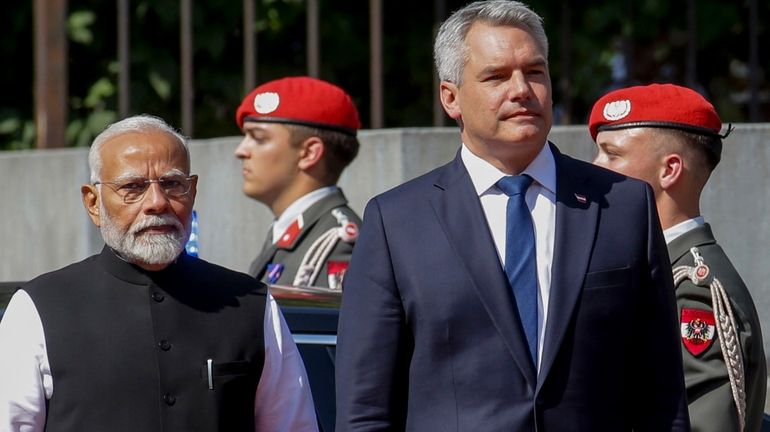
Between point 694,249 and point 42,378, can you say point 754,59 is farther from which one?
point 42,378

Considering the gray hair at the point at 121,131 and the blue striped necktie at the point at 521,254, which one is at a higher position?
the gray hair at the point at 121,131

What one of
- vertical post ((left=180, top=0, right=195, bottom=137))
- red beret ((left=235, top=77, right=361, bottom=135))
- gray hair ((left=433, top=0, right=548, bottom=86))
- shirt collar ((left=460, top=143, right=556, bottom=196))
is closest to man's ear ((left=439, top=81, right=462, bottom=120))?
gray hair ((left=433, top=0, right=548, bottom=86))

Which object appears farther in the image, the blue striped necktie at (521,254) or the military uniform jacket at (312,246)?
the military uniform jacket at (312,246)

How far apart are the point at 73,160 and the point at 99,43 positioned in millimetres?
810

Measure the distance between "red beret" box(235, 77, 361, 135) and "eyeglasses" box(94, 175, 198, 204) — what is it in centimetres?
244

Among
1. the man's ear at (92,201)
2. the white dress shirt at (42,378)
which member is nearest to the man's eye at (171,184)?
the man's ear at (92,201)

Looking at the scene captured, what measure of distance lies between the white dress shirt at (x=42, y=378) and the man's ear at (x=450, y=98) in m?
0.56

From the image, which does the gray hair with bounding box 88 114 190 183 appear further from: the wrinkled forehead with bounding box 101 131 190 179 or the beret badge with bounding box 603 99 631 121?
the beret badge with bounding box 603 99 631 121

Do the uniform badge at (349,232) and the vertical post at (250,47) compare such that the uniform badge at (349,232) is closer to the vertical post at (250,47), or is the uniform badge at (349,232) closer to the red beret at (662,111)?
the red beret at (662,111)

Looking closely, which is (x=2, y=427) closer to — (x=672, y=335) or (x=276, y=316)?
(x=276, y=316)

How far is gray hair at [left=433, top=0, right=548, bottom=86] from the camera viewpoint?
3240mm

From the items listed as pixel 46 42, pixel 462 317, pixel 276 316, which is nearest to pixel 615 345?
pixel 462 317

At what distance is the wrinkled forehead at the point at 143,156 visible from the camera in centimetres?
327

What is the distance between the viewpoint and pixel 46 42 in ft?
26.0
